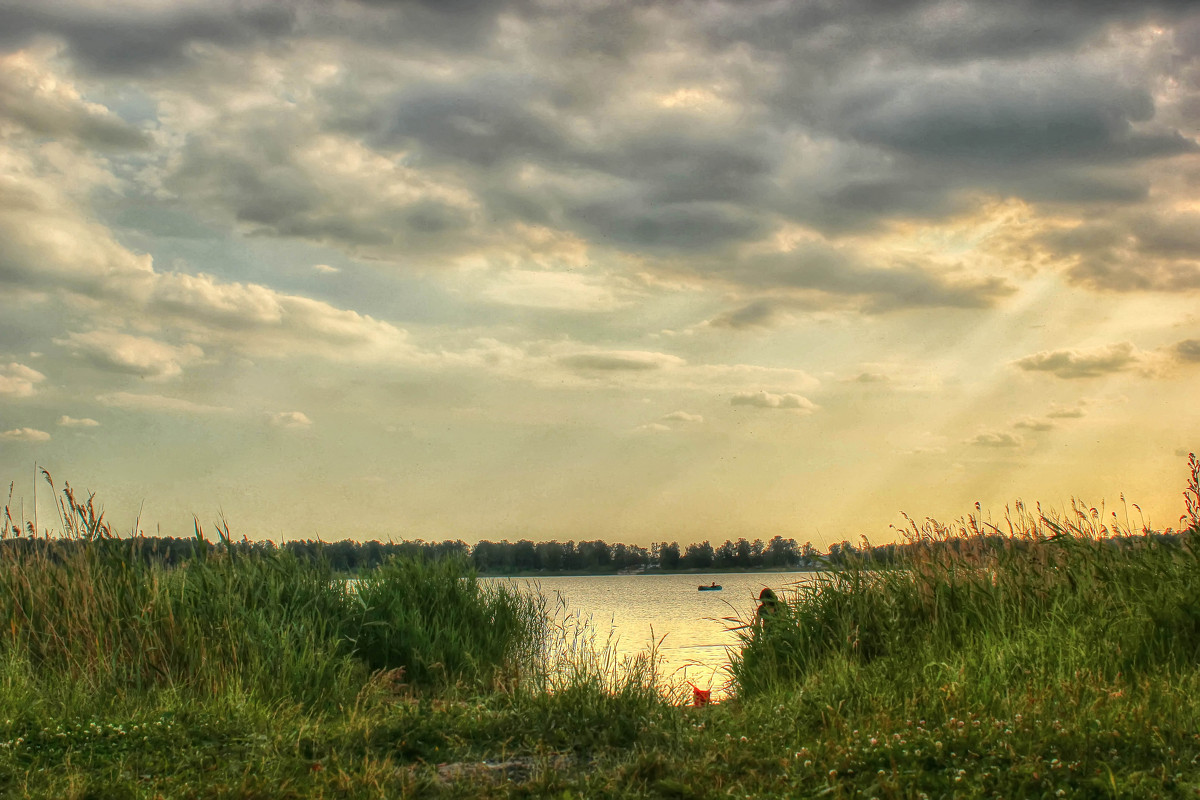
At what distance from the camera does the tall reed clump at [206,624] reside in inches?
400

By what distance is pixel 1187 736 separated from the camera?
6.99 meters

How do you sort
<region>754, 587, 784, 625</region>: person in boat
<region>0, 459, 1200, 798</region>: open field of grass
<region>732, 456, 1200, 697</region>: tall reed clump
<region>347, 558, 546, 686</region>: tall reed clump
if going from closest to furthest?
<region>0, 459, 1200, 798</region>: open field of grass
<region>732, 456, 1200, 697</region>: tall reed clump
<region>754, 587, 784, 625</region>: person in boat
<region>347, 558, 546, 686</region>: tall reed clump

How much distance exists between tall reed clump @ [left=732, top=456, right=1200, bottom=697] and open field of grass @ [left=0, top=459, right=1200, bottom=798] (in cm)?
4

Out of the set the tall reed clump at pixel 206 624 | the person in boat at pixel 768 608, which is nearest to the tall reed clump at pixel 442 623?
the tall reed clump at pixel 206 624

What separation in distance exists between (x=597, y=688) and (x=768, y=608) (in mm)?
4864

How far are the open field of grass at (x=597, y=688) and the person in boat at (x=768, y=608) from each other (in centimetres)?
23

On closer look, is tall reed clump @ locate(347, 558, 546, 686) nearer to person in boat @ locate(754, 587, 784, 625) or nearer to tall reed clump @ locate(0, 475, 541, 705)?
tall reed clump @ locate(0, 475, 541, 705)

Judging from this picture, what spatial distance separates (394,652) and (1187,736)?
9884 mm

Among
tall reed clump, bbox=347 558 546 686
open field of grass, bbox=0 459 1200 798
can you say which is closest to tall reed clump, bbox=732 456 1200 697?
open field of grass, bbox=0 459 1200 798

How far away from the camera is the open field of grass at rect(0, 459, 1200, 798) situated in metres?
6.50

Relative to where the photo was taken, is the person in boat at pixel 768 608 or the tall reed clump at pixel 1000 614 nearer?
the tall reed clump at pixel 1000 614

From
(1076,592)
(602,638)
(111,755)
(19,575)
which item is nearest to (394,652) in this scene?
(19,575)

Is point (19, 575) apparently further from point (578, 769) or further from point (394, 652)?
point (578, 769)

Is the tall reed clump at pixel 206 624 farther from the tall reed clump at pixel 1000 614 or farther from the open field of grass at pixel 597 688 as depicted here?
the tall reed clump at pixel 1000 614
